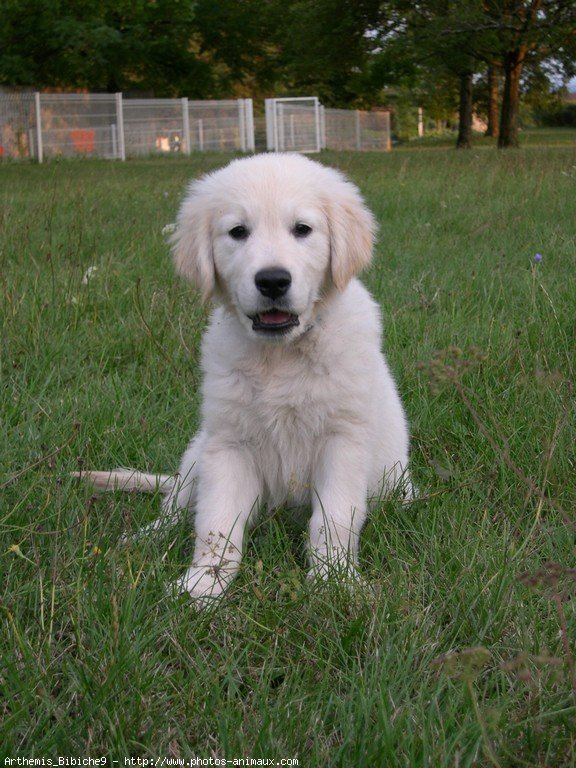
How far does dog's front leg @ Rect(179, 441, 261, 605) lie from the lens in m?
2.29

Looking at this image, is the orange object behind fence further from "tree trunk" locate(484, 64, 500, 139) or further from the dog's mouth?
the dog's mouth

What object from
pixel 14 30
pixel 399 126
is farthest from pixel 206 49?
pixel 399 126

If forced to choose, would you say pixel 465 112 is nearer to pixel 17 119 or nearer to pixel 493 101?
pixel 493 101

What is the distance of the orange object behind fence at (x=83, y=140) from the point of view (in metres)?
25.0

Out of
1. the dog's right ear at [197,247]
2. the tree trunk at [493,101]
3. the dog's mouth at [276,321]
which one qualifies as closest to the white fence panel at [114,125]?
the tree trunk at [493,101]

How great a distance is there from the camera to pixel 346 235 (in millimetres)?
2686

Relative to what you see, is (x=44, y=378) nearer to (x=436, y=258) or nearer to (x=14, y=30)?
(x=436, y=258)

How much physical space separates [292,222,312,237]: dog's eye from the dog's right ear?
291mm

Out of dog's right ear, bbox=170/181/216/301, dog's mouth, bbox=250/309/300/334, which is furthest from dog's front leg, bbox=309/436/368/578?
dog's right ear, bbox=170/181/216/301

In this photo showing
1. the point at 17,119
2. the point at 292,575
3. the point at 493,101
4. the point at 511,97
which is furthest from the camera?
the point at 493,101

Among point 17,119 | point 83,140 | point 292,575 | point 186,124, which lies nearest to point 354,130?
point 186,124

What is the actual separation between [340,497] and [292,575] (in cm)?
40

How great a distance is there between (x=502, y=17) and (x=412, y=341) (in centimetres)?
1796

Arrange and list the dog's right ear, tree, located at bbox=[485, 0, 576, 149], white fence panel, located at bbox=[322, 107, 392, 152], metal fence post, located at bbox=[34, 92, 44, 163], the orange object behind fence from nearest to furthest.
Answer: the dog's right ear
tree, located at bbox=[485, 0, 576, 149]
metal fence post, located at bbox=[34, 92, 44, 163]
the orange object behind fence
white fence panel, located at bbox=[322, 107, 392, 152]
